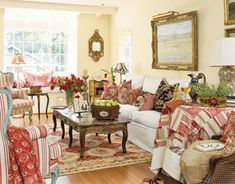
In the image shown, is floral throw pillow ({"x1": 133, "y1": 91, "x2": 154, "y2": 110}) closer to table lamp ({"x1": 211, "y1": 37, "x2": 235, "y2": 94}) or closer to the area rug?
the area rug

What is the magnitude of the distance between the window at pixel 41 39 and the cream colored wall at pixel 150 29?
3.99 ft

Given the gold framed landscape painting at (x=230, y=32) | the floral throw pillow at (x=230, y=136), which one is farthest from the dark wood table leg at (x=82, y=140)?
the gold framed landscape painting at (x=230, y=32)

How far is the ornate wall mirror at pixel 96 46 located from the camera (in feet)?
27.4

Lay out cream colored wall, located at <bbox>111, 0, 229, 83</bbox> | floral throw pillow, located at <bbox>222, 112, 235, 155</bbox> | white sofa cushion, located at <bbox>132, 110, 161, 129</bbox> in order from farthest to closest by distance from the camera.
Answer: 1. cream colored wall, located at <bbox>111, 0, 229, 83</bbox>
2. white sofa cushion, located at <bbox>132, 110, 161, 129</bbox>
3. floral throw pillow, located at <bbox>222, 112, 235, 155</bbox>

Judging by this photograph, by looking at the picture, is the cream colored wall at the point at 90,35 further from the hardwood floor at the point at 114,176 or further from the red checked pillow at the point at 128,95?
the hardwood floor at the point at 114,176

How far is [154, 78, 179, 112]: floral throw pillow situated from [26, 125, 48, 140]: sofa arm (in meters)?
2.54

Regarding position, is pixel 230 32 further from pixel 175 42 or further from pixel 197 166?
pixel 197 166

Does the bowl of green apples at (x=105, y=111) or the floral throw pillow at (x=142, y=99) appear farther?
the floral throw pillow at (x=142, y=99)

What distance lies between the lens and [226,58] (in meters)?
3.31

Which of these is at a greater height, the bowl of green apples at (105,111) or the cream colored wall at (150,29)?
the cream colored wall at (150,29)

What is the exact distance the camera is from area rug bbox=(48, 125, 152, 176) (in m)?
3.95

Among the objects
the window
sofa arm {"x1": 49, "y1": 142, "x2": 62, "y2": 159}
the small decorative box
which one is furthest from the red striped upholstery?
the window

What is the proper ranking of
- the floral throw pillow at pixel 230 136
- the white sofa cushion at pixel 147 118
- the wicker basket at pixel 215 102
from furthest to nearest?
the white sofa cushion at pixel 147 118 < the wicker basket at pixel 215 102 < the floral throw pillow at pixel 230 136

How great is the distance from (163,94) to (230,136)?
2.37 meters
